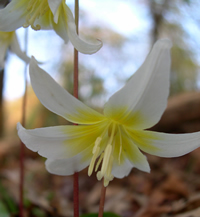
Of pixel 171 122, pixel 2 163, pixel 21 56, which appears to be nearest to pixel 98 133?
pixel 21 56

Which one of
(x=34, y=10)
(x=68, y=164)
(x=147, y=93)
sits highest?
(x=34, y=10)

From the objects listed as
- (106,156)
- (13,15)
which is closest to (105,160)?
(106,156)

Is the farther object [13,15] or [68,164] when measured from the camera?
[13,15]

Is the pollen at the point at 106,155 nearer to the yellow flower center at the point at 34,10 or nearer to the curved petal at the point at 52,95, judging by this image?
the curved petal at the point at 52,95

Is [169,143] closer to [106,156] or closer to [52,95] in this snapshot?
[106,156]

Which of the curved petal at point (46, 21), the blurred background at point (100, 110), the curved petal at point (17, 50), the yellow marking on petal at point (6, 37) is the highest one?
the curved petal at point (46, 21)

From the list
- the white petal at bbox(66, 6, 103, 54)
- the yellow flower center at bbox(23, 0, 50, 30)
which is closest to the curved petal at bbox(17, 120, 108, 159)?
the white petal at bbox(66, 6, 103, 54)

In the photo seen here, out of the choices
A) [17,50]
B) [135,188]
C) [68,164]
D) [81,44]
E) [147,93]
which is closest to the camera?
[147,93]

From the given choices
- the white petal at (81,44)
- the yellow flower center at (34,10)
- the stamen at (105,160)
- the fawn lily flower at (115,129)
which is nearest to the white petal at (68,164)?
the fawn lily flower at (115,129)

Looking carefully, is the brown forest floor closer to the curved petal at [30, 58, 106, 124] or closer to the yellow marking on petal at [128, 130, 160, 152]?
the yellow marking on petal at [128, 130, 160, 152]
